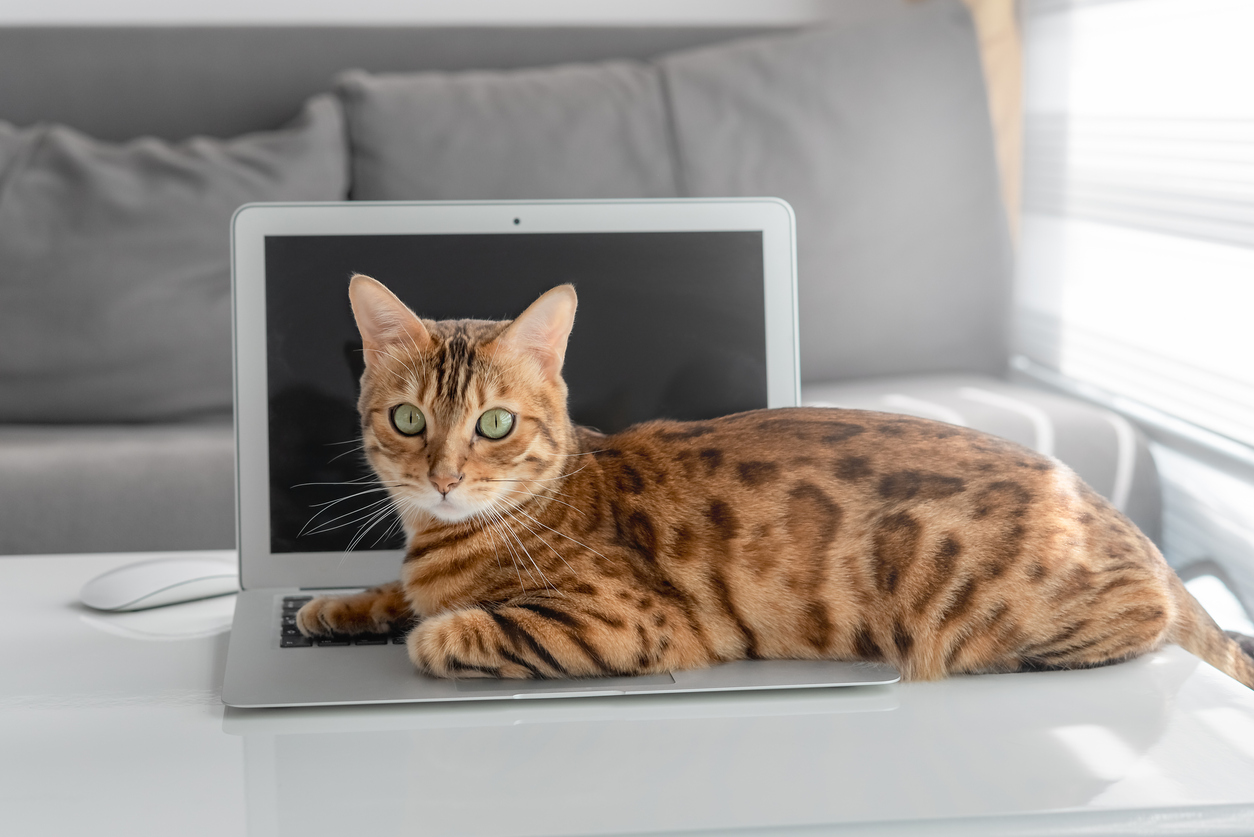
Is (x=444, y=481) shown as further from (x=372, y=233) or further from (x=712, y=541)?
(x=372, y=233)

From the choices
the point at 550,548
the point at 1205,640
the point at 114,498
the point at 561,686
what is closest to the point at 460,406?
the point at 550,548

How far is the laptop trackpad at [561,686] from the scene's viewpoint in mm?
749

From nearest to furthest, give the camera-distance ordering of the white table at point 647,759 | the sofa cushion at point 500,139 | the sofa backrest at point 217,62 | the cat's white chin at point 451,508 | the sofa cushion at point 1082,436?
the white table at point 647,759 < the cat's white chin at point 451,508 < the sofa cushion at point 1082,436 < the sofa cushion at point 500,139 < the sofa backrest at point 217,62

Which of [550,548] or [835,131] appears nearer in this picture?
[550,548]

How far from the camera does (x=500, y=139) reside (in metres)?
2.18

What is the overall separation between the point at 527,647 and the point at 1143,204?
63.5 inches

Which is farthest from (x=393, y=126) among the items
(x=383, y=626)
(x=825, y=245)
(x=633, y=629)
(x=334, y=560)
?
(x=633, y=629)

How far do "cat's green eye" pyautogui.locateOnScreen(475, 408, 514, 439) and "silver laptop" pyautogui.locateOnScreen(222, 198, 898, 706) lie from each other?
6.2 inches

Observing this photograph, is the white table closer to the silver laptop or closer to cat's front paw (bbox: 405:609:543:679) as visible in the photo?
cat's front paw (bbox: 405:609:543:679)

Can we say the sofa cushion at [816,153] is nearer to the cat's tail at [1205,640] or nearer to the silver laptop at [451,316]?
the silver laptop at [451,316]

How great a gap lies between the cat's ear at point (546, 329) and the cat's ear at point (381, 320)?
0.25 ft

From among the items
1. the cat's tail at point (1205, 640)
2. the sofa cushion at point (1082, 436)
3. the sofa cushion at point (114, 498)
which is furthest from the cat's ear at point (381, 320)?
the sofa cushion at point (1082, 436)

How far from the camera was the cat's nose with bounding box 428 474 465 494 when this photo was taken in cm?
84

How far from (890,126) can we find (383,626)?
5.66 ft
